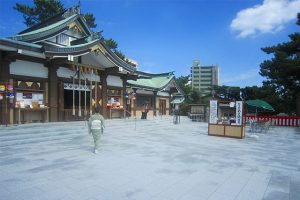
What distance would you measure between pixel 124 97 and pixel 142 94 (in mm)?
5106

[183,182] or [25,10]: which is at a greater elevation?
[25,10]

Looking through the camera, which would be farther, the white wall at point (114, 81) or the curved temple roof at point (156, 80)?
the curved temple roof at point (156, 80)

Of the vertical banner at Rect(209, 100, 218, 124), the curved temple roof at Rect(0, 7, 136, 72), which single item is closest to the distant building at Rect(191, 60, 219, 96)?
the curved temple roof at Rect(0, 7, 136, 72)

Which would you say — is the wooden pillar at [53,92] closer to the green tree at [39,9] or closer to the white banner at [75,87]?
the white banner at [75,87]

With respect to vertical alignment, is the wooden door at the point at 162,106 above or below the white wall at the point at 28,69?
below

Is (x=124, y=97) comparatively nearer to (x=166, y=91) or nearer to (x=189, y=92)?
(x=166, y=91)

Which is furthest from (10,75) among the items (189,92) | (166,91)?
(189,92)

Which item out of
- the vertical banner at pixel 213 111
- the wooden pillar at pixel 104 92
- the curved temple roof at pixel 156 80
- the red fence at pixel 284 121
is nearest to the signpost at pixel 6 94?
the wooden pillar at pixel 104 92

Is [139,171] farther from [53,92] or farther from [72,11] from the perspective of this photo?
[72,11]

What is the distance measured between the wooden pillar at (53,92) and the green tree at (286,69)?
2038 centimetres

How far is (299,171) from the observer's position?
24.2 feet

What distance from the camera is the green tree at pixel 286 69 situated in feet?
77.4

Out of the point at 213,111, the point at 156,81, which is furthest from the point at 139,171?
the point at 156,81

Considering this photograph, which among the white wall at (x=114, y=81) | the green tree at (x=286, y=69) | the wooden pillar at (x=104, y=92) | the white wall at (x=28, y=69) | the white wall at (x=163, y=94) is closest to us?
the white wall at (x=28, y=69)
